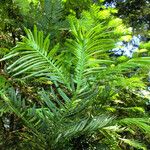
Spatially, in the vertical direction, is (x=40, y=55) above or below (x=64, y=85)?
above

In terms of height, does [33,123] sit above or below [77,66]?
below

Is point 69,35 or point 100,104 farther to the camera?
point 69,35

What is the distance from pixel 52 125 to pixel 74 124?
0.10 metres

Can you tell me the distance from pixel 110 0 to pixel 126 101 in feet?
21.6

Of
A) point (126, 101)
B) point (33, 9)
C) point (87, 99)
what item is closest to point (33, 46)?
point (87, 99)

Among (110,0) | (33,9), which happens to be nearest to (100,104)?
(33,9)

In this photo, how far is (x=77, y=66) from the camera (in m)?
1.60

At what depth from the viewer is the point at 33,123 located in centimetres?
155

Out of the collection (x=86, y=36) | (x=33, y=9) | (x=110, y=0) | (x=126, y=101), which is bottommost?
(x=126, y=101)

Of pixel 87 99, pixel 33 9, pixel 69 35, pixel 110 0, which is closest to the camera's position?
pixel 87 99

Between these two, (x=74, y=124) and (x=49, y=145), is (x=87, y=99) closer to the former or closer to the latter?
(x=74, y=124)

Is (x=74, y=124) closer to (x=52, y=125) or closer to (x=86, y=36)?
(x=52, y=125)

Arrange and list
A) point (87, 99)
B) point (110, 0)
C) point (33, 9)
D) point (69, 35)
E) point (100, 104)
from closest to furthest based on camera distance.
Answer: point (87, 99) → point (100, 104) → point (33, 9) → point (69, 35) → point (110, 0)

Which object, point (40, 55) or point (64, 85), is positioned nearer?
point (40, 55)
